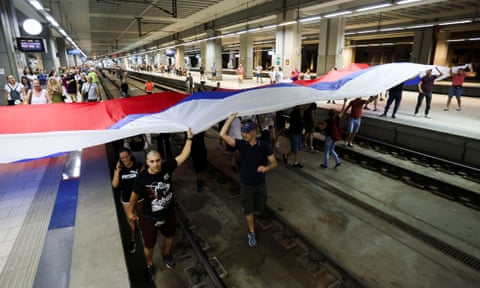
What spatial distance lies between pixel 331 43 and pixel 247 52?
1153 cm

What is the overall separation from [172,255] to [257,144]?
2.24 meters

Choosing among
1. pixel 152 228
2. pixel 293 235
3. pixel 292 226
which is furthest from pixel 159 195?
pixel 292 226

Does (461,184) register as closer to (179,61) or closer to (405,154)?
(405,154)

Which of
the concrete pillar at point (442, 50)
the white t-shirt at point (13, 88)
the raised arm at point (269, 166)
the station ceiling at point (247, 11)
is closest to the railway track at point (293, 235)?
the raised arm at point (269, 166)

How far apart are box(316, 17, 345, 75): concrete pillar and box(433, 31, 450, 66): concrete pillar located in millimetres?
9422

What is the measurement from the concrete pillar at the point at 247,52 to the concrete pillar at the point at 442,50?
52.5 feet

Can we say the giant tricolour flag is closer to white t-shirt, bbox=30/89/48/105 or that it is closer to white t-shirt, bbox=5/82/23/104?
white t-shirt, bbox=30/89/48/105

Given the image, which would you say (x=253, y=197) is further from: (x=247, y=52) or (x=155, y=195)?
(x=247, y=52)

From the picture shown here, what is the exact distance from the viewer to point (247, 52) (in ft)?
92.2

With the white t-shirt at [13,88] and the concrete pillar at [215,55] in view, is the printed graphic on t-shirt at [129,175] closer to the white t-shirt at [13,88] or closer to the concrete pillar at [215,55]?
the white t-shirt at [13,88]

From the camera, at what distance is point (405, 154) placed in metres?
8.84

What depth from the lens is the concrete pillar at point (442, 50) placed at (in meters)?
21.4

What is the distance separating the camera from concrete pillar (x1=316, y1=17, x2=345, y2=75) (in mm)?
17938

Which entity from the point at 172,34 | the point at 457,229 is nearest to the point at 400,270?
the point at 457,229
